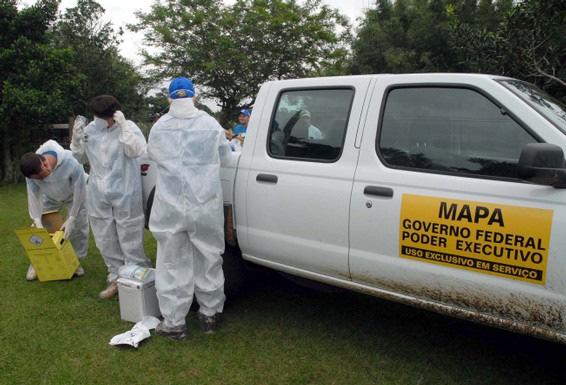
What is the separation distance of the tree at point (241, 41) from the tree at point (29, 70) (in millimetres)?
5967

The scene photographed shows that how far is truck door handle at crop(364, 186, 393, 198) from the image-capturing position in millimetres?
2691

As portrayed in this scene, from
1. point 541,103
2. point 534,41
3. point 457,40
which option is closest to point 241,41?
point 457,40

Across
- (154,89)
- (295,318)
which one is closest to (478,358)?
(295,318)

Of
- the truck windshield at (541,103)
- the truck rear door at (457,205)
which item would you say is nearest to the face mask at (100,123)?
the truck rear door at (457,205)

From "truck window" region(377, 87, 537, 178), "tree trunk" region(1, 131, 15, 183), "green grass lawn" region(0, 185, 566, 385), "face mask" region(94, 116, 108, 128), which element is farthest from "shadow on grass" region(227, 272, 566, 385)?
"tree trunk" region(1, 131, 15, 183)

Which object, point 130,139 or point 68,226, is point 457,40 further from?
point 68,226

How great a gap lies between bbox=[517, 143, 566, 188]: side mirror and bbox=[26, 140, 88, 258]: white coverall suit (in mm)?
4020

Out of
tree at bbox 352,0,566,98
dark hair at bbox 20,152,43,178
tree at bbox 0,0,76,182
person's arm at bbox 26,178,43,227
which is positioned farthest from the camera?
tree at bbox 0,0,76,182

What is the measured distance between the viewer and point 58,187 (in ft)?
15.1

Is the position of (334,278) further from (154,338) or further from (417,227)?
(154,338)

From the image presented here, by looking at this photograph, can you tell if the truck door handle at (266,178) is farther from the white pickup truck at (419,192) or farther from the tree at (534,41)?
the tree at (534,41)

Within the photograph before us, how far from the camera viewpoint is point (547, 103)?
2.64 m

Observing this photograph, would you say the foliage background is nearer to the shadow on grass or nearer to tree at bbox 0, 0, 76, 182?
tree at bbox 0, 0, 76, 182

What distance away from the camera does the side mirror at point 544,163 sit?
2.07 metres
